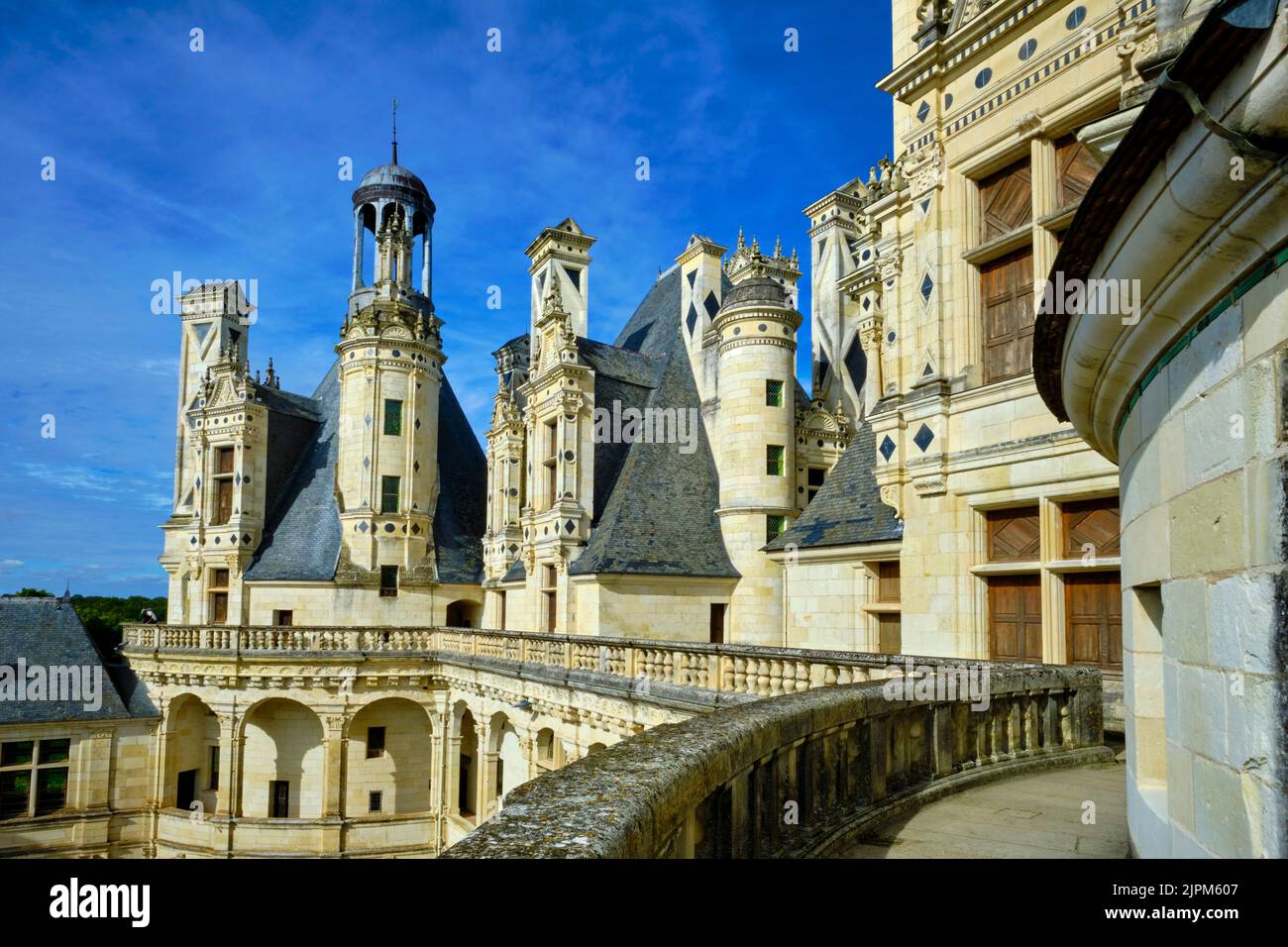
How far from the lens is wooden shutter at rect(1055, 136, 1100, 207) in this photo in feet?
36.8

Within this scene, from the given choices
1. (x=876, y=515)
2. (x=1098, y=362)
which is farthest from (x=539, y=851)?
(x=876, y=515)

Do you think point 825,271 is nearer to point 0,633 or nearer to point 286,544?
point 286,544

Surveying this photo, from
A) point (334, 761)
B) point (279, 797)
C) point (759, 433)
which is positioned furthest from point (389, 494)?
point (759, 433)

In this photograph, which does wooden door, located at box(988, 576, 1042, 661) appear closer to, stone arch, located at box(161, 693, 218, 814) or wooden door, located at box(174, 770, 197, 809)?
stone arch, located at box(161, 693, 218, 814)

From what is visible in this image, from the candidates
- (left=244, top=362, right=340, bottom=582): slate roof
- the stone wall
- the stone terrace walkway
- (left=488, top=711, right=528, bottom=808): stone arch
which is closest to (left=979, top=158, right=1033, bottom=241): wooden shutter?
the stone terrace walkway

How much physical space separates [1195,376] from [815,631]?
14.6 m

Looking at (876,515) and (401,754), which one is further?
(401,754)

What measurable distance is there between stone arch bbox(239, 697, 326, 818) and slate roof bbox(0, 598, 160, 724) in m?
3.20

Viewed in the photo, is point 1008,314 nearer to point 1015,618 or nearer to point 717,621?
point 1015,618

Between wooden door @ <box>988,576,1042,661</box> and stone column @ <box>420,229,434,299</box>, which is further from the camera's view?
stone column @ <box>420,229,434,299</box>

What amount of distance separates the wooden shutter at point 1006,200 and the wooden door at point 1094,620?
15.9 feet

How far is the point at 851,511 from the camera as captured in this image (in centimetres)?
1634
